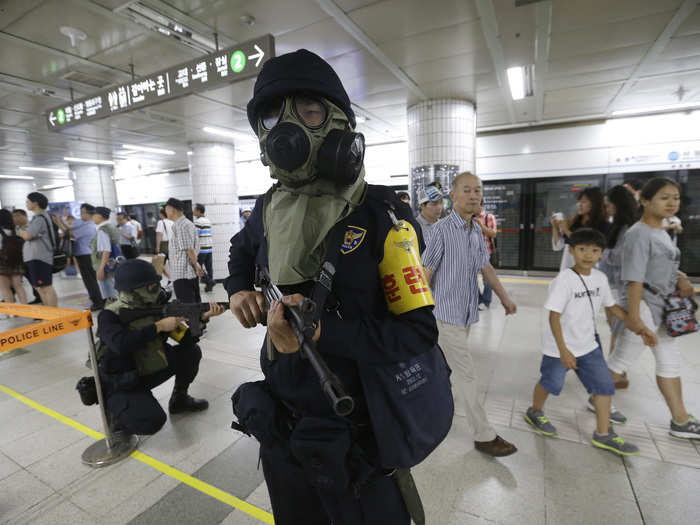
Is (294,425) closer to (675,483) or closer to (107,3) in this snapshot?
(675,483)

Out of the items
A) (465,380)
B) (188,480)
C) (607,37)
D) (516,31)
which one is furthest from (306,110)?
(607,37)

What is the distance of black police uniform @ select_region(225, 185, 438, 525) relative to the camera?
34.3 inches

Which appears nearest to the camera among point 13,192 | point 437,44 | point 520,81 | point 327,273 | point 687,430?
point 327,273

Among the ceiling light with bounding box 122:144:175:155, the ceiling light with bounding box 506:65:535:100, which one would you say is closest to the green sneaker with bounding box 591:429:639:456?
the ceiling light with bounding box 506:65:535:100

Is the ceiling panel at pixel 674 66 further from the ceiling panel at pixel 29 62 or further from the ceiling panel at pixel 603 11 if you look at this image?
the ceiling panel at pixel 29 62

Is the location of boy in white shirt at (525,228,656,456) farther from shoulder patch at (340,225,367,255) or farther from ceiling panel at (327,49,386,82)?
ceiling panel at (327,49,386,82)

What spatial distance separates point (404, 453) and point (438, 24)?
13.2ft

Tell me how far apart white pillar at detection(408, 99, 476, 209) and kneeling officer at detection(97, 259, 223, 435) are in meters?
4.97

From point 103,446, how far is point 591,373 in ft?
10.9

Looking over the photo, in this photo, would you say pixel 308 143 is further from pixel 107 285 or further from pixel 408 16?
pixel 107 285

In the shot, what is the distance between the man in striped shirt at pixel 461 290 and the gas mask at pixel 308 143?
1.50 meters

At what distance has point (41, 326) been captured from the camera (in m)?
2.12

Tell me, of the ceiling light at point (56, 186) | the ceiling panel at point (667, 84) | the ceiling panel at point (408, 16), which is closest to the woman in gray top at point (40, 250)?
the ceiling panel at point (408, 16)

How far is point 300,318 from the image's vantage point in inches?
29.8
